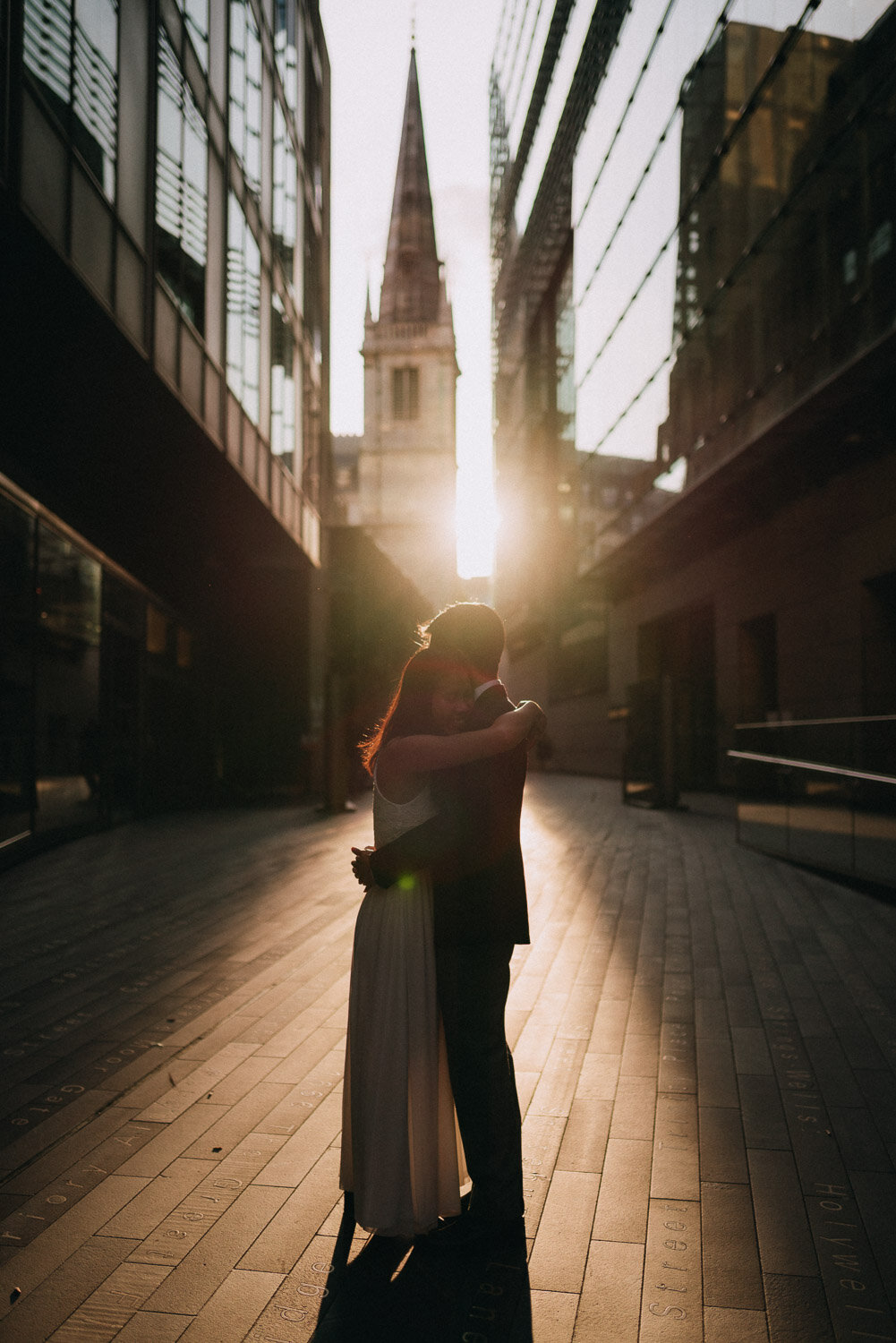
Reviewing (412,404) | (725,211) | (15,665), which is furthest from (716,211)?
(412,404)

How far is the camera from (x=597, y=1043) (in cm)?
478

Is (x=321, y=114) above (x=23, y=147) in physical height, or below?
above

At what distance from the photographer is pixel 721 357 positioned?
762 inches

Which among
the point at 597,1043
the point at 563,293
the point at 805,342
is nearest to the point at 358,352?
the point at 563,293

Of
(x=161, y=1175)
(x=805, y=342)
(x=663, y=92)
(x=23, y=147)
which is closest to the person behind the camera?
(x=161, y=1175)

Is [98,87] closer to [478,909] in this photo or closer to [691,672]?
[478,909]

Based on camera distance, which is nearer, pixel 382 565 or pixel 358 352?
pixel 382 565

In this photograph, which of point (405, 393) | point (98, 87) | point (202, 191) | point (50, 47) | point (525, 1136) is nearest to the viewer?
point (525, 1136)

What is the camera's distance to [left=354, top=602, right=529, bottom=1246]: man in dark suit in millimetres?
2742

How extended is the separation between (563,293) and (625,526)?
40.1 ft

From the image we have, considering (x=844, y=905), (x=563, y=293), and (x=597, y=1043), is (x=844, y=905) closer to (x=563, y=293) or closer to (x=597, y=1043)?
(x=597, y=1043)

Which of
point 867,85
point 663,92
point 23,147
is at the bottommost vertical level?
point 23,147

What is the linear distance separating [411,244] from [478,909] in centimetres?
8006

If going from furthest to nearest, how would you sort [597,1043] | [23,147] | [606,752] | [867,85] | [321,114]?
[606,752], [321,114], [867,85], [23,147], [597,1043]
